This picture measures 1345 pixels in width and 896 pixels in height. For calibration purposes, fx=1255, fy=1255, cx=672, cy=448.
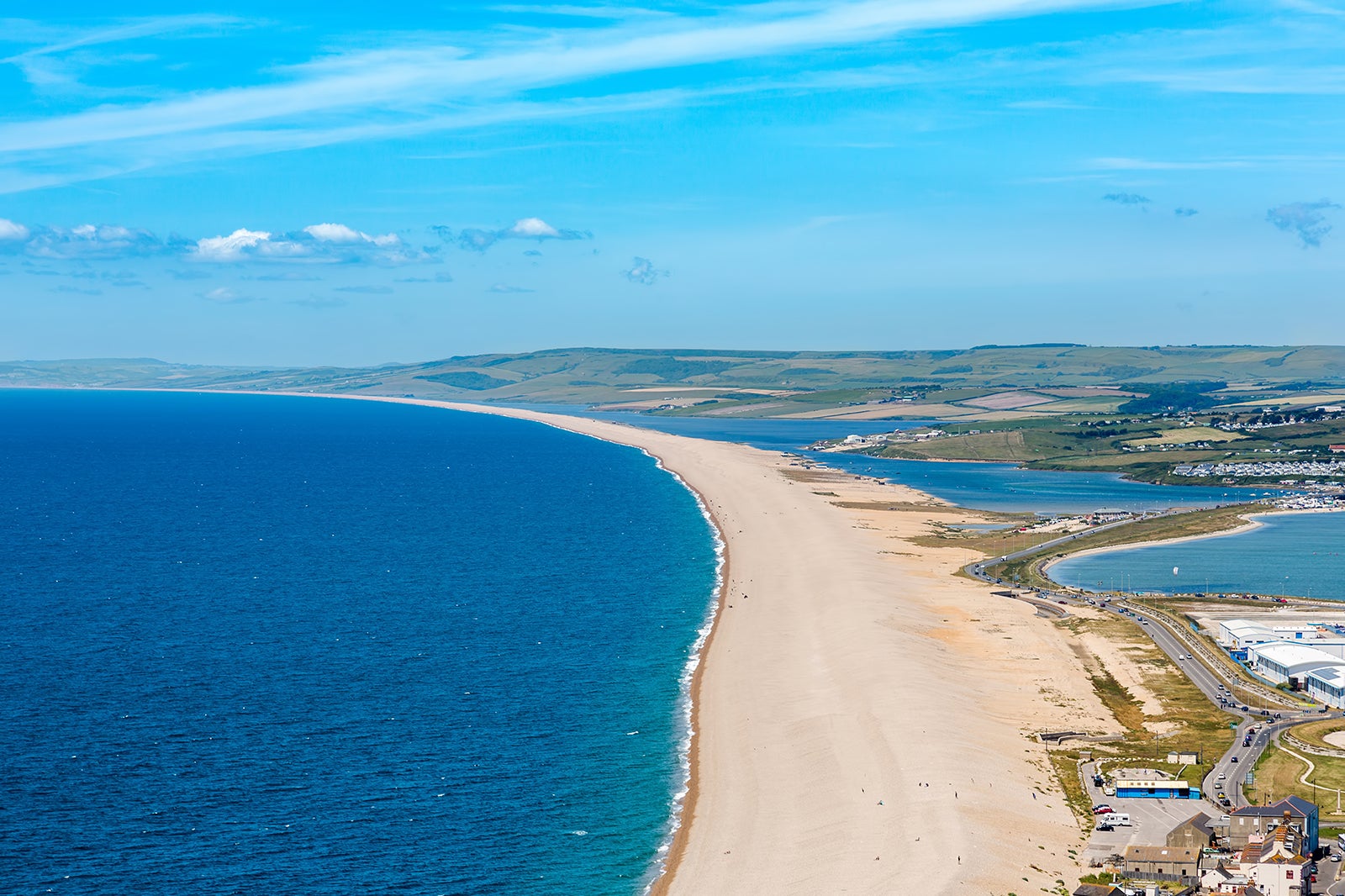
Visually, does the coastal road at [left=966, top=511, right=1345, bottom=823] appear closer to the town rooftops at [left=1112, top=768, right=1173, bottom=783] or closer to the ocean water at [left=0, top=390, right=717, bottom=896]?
the town rooftops at [left=1112, top=768, right=1173, bottom=783]

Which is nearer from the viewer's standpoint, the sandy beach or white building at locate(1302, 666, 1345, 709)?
the sandy beach

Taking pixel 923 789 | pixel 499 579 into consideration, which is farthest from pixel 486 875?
pixel 499 579

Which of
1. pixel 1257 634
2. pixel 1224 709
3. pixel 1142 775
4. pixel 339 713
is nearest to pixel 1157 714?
pixel 1224 709

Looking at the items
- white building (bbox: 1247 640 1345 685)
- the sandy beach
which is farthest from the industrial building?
the sandy beach

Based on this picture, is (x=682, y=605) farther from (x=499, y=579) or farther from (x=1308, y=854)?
(x=1308, y=854)

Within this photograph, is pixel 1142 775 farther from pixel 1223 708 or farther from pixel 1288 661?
pixel 1288 661

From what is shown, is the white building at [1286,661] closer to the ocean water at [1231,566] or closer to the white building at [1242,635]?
the white building at [1242,635]

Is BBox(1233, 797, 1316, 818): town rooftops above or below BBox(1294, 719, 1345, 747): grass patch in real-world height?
above

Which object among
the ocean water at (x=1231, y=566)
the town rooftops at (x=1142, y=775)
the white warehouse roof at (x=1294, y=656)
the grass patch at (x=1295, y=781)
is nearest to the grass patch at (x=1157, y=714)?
the town rooftops at (x=1142, y=775)
